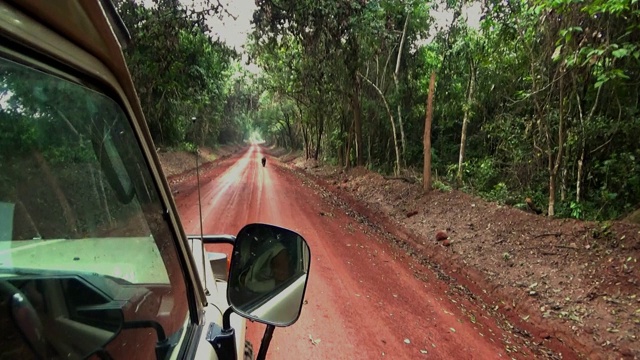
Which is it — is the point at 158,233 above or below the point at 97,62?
below

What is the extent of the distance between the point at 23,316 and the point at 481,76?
13.4 metres

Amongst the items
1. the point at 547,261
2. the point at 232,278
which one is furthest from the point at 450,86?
the point at 232,278

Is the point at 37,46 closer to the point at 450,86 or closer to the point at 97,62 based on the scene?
the point at 97,62

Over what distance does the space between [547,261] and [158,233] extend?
6.89m

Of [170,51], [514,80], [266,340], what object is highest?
[170,51]

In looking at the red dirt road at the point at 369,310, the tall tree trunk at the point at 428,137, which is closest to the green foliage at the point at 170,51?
the red dirt road at the point at 369,310

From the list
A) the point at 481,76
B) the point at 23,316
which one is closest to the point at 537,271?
the point at 23,316

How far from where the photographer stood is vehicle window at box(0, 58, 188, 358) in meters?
0.77

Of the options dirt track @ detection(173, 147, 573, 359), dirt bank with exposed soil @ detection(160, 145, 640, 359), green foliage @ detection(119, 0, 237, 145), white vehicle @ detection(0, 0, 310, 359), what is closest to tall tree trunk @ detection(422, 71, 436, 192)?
dirt bank with exposed soil @ detection(160, 145, 640, 359)

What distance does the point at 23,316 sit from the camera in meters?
0.79

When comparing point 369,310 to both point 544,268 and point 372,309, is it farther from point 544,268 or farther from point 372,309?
point 544,268

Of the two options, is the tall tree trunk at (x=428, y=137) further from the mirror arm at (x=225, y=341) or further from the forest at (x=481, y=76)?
the mirror arm at (x=225, y=341)

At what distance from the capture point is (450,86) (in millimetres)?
15711

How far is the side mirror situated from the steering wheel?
0.65 m
